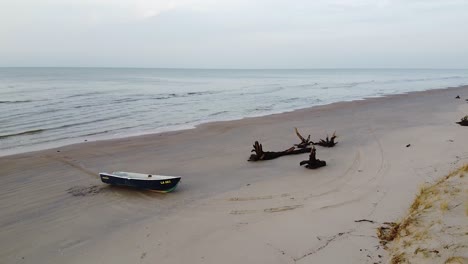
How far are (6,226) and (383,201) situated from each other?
7869 mm

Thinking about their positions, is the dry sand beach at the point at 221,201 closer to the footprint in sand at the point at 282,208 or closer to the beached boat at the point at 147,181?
the footprint in sand at the point at 282,208

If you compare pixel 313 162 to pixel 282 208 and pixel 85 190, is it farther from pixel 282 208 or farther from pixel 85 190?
pixel 85 190

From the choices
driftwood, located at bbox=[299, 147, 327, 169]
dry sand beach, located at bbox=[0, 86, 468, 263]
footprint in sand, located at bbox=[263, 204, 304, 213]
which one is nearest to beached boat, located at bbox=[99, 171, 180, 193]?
dry sand beach, located at bbox=[0, 86, 468, 263]

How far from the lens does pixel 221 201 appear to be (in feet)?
27.2

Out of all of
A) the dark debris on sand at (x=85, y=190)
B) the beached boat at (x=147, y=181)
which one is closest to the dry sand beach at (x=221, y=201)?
the dark debris on sand at (x=85, y=190)

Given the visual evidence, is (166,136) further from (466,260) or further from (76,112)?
(466,260)

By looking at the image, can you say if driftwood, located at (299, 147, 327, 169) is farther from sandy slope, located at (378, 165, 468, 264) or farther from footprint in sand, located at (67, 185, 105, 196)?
footprint in sand, located at (67, 185, 105, 196)

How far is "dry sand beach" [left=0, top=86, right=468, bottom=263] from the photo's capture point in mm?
5961

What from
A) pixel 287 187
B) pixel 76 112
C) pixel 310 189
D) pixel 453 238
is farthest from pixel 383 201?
pixel 76 112

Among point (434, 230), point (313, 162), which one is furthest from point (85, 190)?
point (434, 230)

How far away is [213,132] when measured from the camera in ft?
57.6

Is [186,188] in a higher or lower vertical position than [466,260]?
lower

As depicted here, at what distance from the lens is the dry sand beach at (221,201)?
596 cm

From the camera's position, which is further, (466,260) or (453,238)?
(453,238)
